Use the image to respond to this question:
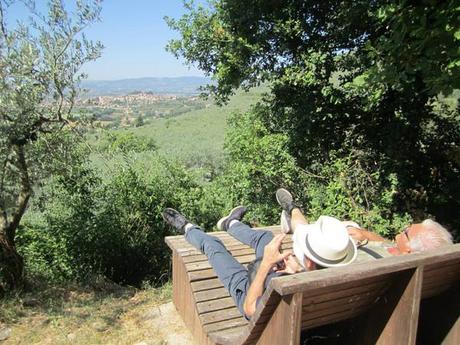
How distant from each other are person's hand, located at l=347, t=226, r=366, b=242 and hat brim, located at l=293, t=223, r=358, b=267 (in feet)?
2.80

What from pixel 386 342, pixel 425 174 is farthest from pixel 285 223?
pixel 425 174

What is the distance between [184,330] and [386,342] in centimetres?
211

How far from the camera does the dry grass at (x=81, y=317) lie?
3994 mm

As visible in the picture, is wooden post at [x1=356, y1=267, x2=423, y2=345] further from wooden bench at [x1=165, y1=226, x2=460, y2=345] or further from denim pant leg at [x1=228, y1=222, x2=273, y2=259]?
denim pant leg at [x1=228, y1=222, x2=273, y2=259]

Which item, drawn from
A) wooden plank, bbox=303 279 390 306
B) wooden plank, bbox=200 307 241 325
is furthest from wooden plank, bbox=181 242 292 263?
wooden plank, bbox=303 279 390 306

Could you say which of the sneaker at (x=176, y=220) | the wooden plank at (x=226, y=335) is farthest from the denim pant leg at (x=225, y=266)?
the sneaker at (x=176, y=220)

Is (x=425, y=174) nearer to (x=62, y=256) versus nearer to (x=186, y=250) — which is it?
(x=186, y=250)

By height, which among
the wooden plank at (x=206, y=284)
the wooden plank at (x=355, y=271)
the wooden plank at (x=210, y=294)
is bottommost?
the wooden plank at (x=210, y=294)

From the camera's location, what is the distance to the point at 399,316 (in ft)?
8.43

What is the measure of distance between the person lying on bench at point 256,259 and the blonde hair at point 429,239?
0.58 m

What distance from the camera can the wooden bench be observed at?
2.15 m

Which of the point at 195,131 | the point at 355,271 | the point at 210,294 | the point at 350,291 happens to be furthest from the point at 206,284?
the point at 195,131

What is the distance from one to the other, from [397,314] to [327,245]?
61cm

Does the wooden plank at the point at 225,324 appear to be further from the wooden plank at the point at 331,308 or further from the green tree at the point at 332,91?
the green tree at the point at 332,91
